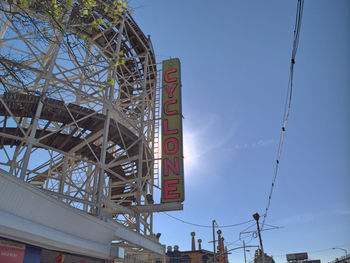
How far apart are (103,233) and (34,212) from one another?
3285 mm

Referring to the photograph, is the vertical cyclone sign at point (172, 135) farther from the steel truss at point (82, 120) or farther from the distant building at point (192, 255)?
the distant building at point (192, 255)

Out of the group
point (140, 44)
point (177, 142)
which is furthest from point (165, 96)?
point (140, 44)

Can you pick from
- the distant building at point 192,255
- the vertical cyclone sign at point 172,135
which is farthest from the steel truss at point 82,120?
the distant building at point 192,255

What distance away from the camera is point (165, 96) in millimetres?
17812

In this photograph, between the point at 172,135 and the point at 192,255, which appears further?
the point at 192,255

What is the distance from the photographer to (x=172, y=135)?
16.4 metres

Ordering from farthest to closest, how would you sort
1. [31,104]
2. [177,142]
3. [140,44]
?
[140,44] → [177,142] → [31,104]

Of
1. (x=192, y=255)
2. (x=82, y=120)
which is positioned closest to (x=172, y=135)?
(x=82, y=120)

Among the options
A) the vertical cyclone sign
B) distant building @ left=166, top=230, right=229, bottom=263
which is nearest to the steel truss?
the vertical cyclone sign

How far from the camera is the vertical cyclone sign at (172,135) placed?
1476 cm

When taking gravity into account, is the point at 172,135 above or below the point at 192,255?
above

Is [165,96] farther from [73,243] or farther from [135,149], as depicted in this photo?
[73,243]

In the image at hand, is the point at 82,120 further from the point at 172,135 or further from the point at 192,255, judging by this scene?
the point at 192,255

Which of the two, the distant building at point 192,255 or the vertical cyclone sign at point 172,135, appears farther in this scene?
the distant building at point 192,255
